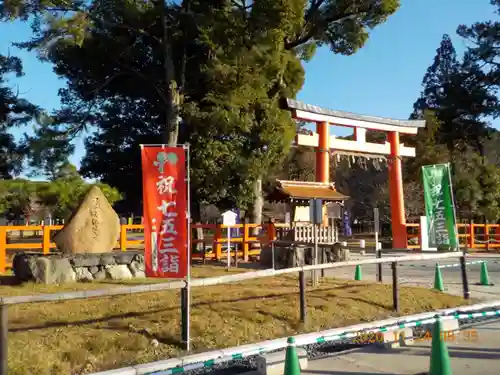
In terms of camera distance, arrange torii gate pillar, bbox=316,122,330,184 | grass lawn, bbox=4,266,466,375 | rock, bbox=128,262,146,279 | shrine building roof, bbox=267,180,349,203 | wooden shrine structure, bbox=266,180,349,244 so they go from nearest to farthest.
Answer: grass lawn, bbox=4,266,466,375 < rock, bbox=128,262,146,279 < wooden shrine structure, bbox=266,180,349,244 < shrine building roof, bbox=267,180,349,203 < torii gate pillar, bbox=316,122,330,184

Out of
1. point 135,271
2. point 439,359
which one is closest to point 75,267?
point 135,271

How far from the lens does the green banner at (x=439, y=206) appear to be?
394 inches

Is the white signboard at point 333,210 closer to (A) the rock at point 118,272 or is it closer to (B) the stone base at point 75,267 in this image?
(B) the stone base at point 75,267

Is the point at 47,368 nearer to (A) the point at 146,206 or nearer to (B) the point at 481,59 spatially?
(A) the point at 146,206

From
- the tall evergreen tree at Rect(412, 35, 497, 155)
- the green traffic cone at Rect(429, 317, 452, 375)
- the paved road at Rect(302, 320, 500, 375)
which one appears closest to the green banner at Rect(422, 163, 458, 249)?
the paved road at Rect(302, 320, 500, 375)

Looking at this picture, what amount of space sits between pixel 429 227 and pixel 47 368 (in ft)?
25.8

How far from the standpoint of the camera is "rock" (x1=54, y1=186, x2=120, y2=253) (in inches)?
445

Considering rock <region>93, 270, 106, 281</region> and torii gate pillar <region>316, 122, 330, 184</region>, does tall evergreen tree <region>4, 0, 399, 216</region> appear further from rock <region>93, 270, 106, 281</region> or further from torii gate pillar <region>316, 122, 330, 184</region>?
rock <region>93, 270, 106, 281</region>

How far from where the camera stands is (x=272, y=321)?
23.1 ft

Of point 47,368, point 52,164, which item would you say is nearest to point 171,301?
point 47,368

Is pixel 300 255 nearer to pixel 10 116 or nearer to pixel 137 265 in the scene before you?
pixel 137 265

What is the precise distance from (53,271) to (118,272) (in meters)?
1.49

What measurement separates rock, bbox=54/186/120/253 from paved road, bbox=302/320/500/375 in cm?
734

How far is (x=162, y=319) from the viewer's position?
679 cm
